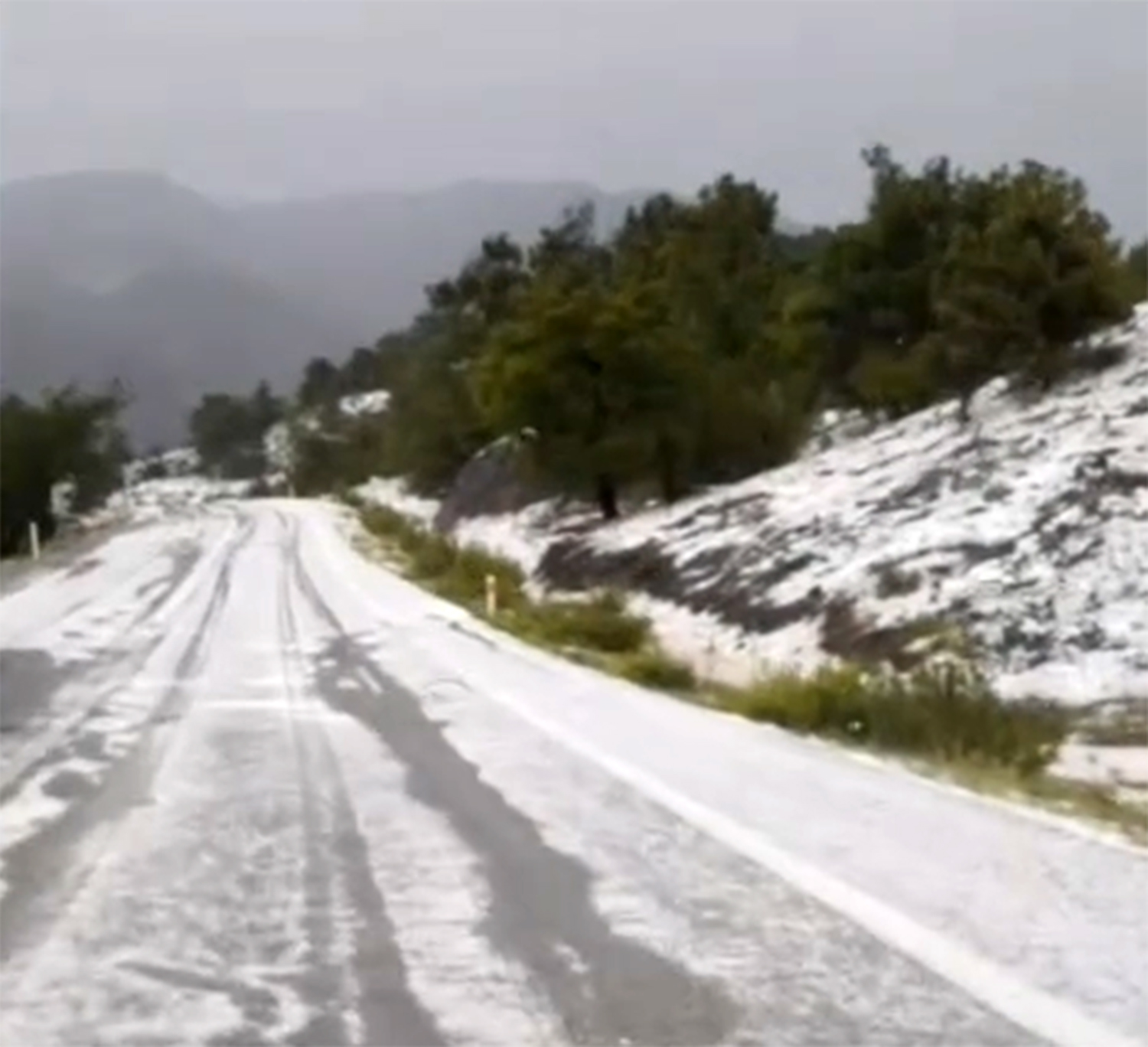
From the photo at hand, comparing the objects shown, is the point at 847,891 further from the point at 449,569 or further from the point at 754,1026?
the point at 449,569

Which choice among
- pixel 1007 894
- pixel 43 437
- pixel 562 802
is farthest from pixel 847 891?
pixel 43 437

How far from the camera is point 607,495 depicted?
56.8m

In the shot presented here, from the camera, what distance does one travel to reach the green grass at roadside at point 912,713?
1426 centimetres

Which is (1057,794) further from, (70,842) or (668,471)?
(668,471)

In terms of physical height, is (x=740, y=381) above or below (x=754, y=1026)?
above

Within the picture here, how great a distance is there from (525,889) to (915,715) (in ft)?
27.1

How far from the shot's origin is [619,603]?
36.8 m

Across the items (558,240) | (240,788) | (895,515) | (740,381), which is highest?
(558,240)

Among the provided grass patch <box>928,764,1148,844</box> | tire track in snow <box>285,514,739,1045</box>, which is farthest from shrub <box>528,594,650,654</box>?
tire track in snow <box>285,514,739,1045</box>

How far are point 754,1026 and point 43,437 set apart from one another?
10262 cm

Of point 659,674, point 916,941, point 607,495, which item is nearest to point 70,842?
point 916,941

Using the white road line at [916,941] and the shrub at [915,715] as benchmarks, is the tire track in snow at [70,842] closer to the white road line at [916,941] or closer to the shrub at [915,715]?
the white road line at [916,941]

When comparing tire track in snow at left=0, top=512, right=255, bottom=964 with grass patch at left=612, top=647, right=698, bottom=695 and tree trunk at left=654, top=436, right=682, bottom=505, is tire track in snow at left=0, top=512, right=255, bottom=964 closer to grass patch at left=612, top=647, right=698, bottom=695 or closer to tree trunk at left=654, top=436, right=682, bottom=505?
grass patch at left=612, top=647, right=698, bottom=695

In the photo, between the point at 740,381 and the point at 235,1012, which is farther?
the point at 740,381
